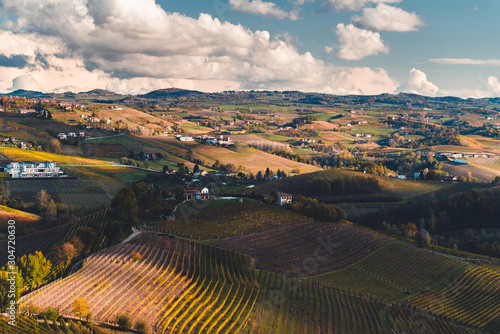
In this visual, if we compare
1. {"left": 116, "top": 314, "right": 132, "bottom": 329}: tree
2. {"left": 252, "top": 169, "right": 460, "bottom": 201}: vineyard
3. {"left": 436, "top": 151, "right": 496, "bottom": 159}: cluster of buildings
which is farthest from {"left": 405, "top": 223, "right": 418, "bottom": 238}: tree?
{"left": 436, "top": 151, "right": 496, "bottom": 159}: cluster of buildings

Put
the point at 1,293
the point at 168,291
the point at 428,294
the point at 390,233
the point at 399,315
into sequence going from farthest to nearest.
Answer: the point at 390,233 → the point at 428,294 → the point at 399,315 → the point at 168,291 → the point at 1,293

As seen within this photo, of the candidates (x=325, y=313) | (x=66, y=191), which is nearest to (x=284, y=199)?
(x=325, y=313)

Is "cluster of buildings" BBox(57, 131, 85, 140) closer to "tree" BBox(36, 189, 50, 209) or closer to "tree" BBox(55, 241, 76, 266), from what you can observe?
"tree" BBox(36, 189, 50, 209)

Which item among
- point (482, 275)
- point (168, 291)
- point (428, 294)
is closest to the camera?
point (168, 291)

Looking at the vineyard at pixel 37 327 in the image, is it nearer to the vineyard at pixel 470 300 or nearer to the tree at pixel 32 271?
the tree at pixel 32 271

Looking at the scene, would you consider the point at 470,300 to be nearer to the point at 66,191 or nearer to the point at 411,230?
the point at 411,230

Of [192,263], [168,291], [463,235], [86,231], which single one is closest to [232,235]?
[192,263]

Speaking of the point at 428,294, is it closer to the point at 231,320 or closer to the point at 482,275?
the point at 482,275
